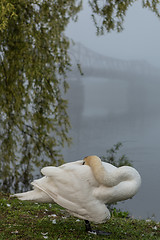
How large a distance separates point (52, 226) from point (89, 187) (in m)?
1.13

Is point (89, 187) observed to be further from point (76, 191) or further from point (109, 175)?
point (109, 175)

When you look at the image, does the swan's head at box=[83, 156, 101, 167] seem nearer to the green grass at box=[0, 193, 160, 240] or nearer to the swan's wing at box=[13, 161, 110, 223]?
the swan's wing at box=[13, 161, 110, 223]

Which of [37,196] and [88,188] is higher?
[88,188]

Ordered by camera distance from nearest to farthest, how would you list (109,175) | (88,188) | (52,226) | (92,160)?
1. (109,175)
2. (88,188)
3. (92,160)
4. (52,226)

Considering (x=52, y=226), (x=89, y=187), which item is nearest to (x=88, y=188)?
(x=89, y=187)

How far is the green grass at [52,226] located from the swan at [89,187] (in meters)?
0.48

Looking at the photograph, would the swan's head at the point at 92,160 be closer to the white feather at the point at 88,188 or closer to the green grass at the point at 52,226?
the white feather at the point at 88,188

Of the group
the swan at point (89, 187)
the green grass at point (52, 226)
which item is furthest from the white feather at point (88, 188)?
the green grass at point (52, 226)

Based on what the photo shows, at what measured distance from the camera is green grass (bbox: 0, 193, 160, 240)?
15.3 feet

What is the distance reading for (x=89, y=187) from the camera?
429 cm

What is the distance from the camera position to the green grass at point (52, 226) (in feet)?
15.3

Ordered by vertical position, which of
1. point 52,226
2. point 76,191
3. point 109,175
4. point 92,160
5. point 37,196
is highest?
point 92,160

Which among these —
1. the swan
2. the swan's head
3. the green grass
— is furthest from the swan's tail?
the swan's head

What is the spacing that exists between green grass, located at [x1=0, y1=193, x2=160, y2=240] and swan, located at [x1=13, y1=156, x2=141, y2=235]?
48 cm
